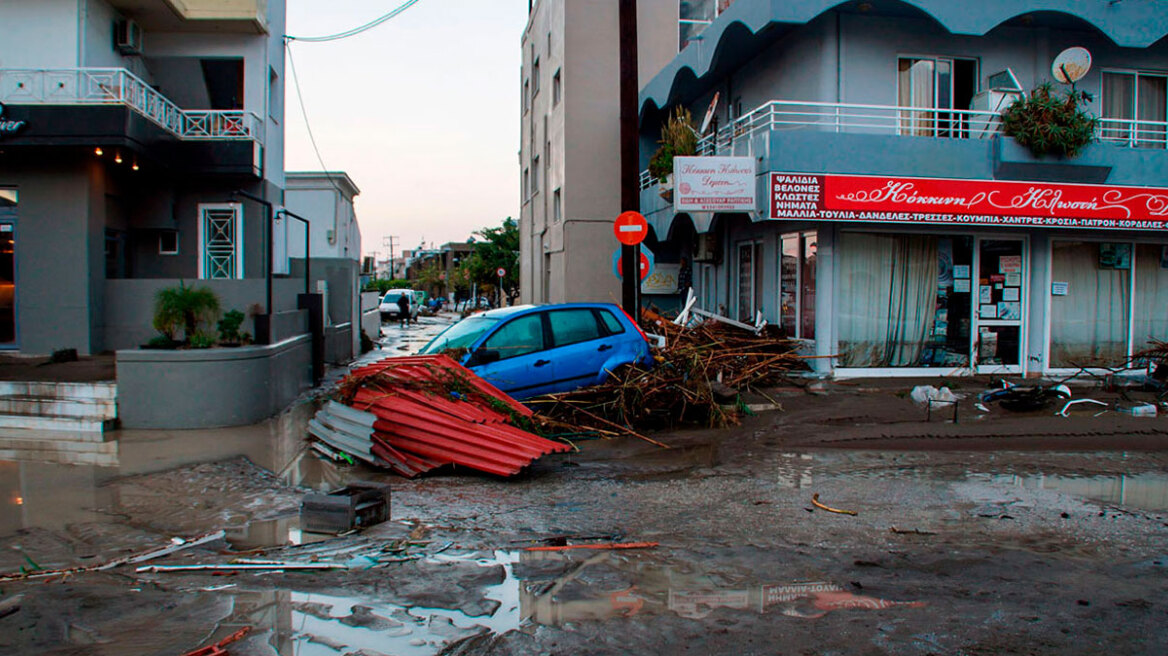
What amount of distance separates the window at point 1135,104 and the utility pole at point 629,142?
9.24 m

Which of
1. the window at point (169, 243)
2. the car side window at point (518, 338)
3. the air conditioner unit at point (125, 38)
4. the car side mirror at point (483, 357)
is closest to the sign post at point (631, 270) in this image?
the car side window at point (518, 338)

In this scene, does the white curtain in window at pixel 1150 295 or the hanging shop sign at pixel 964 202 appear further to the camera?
the white curtain in window at pixel 1150 295

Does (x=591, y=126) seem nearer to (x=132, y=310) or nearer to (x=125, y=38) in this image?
(x=125, y=38)

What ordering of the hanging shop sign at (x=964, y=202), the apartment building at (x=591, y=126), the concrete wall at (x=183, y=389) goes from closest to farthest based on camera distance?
the concrete wall at (x=183, y=389), the hanging shop sign at (x=964, y=202), the apartment building at (x=591, y=126)

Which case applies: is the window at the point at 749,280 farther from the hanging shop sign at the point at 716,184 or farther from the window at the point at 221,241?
the window at the point at 221,241

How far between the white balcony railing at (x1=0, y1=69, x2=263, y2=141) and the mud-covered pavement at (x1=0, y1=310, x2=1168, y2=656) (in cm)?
819

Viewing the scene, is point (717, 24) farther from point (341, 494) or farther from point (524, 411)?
point (341, 494)

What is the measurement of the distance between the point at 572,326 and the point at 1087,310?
10230 mm

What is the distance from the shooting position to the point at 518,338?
35.0 ft

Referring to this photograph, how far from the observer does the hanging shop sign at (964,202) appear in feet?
43.8

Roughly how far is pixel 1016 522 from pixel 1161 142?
1318 centimetres

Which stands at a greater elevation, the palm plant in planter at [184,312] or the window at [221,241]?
the window at [221,241]

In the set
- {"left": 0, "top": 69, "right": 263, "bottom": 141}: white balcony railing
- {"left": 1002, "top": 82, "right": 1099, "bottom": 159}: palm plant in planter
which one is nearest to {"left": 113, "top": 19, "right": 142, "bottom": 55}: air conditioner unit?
{"left": 0, "top": 69, "right": 263, "bottom": 141}: white balcony railing

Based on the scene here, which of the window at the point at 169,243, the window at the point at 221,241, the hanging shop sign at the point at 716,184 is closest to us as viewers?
the hanging shop sign at the point at 716,184
